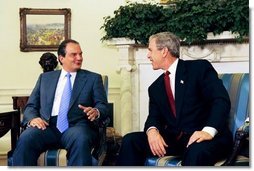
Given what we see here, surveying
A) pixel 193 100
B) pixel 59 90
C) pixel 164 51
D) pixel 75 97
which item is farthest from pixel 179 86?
pixel 59 90

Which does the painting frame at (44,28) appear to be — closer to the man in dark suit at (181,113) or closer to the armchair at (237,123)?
the man in dark suit at (181,113)

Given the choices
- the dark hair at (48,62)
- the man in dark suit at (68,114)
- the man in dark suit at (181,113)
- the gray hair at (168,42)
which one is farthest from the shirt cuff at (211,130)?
the dark hair at (48,62)

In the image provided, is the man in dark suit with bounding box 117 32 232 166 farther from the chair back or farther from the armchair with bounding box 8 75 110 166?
the armchair with bounding box 8 75 110 166

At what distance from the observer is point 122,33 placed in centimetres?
426

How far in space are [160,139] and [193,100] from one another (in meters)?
0.30

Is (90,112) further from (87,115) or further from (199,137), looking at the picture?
(199,137)

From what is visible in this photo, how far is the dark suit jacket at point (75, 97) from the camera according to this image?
Answer: 9.64 feet

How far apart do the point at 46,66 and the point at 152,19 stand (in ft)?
3.40

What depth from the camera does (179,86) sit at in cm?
265

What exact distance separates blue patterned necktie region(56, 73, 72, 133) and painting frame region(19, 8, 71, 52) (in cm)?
157

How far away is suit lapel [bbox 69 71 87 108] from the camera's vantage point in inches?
117

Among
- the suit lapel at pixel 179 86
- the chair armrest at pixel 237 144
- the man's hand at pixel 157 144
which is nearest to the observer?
the chair armrest at pixel 237 144

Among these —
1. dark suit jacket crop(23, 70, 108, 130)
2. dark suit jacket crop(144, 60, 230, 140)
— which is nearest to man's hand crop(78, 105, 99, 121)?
dark suit jacket crop(23, 70, 108, 130)

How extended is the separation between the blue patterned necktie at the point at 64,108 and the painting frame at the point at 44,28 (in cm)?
157
